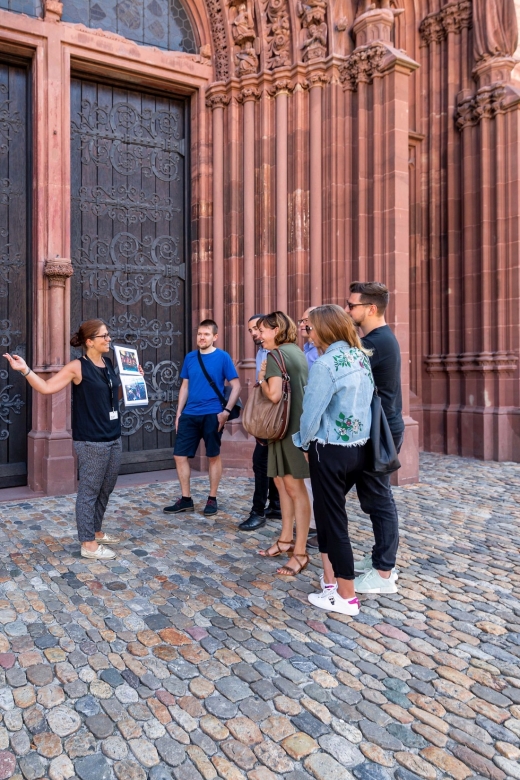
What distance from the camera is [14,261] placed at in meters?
6.42

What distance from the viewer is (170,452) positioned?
7410 millimetres

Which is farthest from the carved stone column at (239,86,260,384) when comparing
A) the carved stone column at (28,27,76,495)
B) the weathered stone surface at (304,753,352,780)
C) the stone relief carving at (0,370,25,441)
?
the weathered stone surface at (304,753,352,780)

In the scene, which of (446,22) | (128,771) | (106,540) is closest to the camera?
(128,771)

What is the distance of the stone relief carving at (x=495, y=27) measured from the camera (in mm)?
8633

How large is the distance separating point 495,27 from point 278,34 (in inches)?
138

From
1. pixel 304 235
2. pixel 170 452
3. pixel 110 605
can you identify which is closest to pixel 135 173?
pixel 304 235

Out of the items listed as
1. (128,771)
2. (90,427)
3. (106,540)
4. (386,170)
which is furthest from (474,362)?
(128,771)

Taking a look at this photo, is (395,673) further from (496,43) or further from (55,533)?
(496,43)

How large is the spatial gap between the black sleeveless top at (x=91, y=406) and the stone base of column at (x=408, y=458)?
362 cm

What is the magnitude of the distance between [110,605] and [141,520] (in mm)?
1821

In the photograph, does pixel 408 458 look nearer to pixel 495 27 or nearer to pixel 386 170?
pixel 386 170

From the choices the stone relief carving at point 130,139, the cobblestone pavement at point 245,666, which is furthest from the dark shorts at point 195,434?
the stone relief carving at point 130,139

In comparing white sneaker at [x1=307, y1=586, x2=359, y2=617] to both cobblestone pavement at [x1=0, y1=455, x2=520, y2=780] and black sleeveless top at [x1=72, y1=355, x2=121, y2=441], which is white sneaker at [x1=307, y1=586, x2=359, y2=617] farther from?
black sleeveless top at [x1=72, y1=355, x2=121, y2=441]

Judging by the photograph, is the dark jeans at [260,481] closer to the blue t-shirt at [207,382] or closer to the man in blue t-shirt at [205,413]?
the man in blue t-shirt at [205,413]
